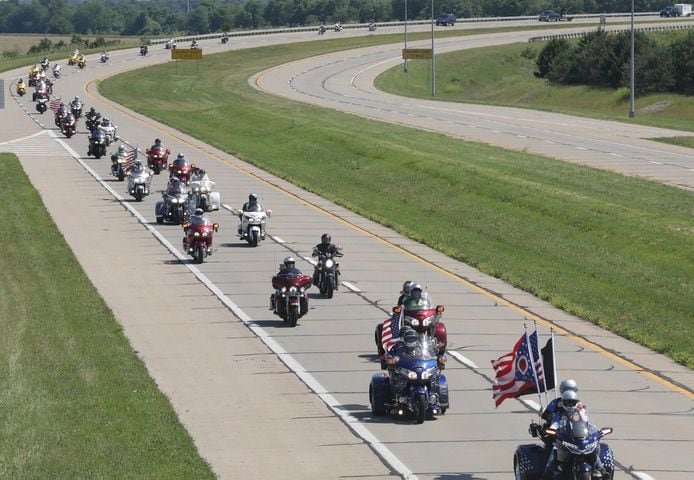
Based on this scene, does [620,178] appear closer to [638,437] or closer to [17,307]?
[17,307]

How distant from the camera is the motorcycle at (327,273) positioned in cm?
3331

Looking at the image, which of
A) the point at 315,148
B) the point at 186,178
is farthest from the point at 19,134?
the point at 186,178

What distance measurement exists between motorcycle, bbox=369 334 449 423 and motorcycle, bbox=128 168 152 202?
3188 centimetres

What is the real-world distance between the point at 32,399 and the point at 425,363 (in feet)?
21.8

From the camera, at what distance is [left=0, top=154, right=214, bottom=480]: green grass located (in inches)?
748

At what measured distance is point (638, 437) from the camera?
21062 mm

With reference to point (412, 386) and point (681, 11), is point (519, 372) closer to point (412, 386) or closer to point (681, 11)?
point (412, 386)

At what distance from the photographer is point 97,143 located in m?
67.2

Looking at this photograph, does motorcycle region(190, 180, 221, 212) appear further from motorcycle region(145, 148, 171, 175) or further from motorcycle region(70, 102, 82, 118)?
motorcycle region(70, 102, 82, 118)

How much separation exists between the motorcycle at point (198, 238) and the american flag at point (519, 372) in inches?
794

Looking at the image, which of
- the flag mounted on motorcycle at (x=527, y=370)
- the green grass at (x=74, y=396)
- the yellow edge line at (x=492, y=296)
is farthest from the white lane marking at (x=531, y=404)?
the green grass at (x=74, y=396)

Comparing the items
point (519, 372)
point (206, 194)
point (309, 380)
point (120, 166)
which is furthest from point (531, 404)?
point (120, 166)

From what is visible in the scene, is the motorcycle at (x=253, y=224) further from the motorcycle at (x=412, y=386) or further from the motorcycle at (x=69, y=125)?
the motorcycle at (x=69, y=125)

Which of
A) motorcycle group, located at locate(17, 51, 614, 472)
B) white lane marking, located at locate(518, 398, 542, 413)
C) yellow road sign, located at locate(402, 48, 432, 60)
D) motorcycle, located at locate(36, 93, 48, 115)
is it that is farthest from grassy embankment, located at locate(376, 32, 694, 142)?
white lane marking, located at locate(518, 398, 542, 413)
